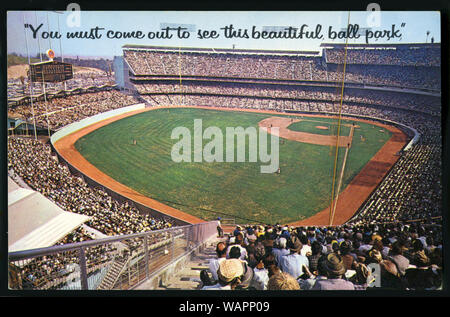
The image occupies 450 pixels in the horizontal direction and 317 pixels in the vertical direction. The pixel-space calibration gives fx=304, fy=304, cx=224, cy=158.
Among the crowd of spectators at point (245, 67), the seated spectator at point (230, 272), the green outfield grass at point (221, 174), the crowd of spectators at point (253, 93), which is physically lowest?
the green outfield grass at point (221, 174)

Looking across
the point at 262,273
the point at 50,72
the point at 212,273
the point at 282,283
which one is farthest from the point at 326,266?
the point at 50,72

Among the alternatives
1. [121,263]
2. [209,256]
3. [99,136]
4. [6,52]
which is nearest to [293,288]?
[209,256]

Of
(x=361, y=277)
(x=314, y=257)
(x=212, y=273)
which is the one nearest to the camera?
(x=212, y=273)

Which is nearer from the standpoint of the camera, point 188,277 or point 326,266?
point 326,266

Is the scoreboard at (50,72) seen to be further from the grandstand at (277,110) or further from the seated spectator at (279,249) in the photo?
the seated spectator at (279,249)

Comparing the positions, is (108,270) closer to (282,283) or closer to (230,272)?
(230,272)

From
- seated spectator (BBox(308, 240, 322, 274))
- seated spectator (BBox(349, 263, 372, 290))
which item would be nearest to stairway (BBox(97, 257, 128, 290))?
seated spectator (BBox(308, 240, 322, 274))

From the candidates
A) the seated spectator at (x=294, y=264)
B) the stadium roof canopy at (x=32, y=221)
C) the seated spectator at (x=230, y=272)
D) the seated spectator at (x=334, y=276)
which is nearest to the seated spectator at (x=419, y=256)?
the seated spectator at (x=334, y=276)

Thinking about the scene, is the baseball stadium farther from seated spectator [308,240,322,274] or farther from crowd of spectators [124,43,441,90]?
crowd of spectators [124,43,441,90]
